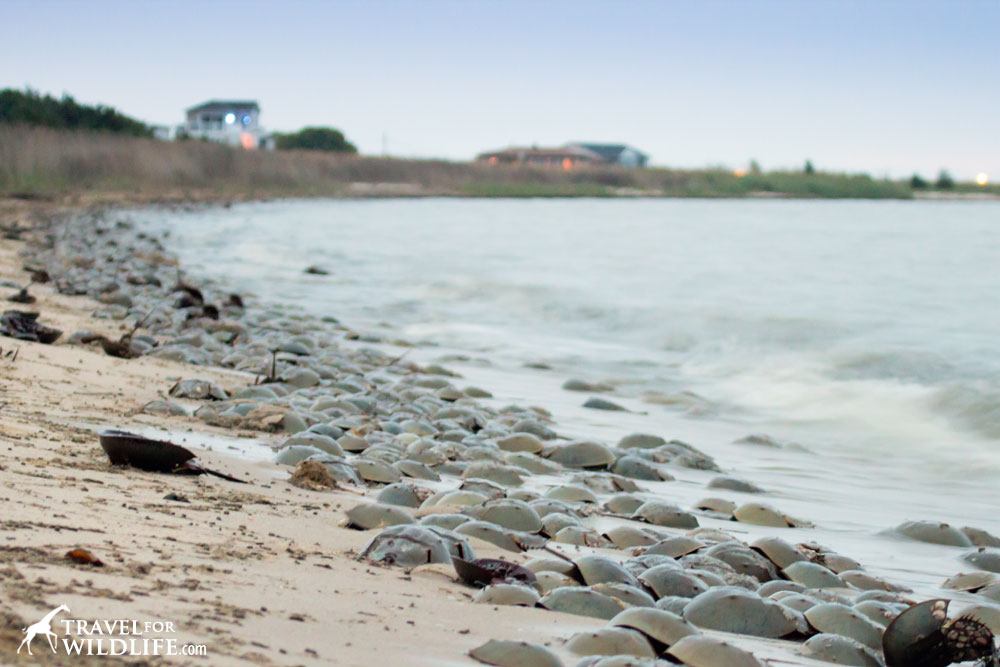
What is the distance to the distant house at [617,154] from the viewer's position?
→ 286 ft

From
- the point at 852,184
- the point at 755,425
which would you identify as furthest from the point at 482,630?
the point at 852,184

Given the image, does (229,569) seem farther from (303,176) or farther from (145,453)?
(303,176)

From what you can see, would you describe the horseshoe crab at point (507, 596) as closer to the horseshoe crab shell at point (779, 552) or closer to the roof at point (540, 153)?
the horseshoe crab shell at point (779, 552)

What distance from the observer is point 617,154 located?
294 ft

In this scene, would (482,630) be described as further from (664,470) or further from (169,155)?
(169,155)

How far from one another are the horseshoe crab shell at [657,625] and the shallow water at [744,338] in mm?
1008

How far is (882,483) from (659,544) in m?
1.97

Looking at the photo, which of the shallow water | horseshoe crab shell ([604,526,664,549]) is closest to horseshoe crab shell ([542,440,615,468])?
the shallow water

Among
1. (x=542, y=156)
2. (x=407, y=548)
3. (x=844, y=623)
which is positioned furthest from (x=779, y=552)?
(x=542, y=156)

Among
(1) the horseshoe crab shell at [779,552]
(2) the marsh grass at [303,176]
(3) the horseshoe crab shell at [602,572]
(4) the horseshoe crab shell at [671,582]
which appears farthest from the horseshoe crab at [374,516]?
(2) the marsh grass at [303,176]

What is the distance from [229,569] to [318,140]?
6331 centimetres

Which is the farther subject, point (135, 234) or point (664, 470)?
point (135, 234)

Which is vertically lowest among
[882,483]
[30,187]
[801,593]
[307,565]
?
[882,483]

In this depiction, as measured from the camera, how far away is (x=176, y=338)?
200 inches
